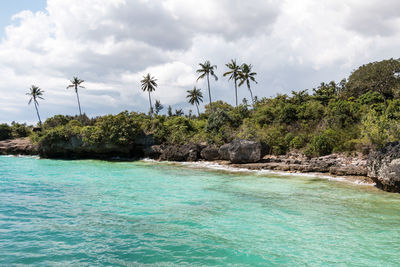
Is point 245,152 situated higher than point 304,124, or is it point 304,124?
point 304,124

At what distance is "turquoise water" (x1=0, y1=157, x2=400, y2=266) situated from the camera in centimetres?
741

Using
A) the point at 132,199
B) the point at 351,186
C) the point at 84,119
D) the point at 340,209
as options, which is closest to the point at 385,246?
the point at 340,209

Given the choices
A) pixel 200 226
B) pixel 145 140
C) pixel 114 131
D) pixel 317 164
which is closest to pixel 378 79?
pixel 317 164

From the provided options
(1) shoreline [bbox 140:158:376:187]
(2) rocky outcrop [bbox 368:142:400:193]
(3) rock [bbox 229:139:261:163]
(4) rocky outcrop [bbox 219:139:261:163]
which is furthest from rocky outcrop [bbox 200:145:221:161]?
(2) rocky outcrop [bbox 368:142:400:193]

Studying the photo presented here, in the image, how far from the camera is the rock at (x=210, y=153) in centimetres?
3319

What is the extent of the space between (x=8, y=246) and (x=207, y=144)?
29.6 meters

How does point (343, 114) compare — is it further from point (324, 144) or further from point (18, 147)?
point (18, 147)

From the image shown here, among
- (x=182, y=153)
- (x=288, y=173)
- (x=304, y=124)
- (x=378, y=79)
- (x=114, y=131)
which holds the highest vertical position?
(x=378, y=79)

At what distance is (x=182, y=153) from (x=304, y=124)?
16.7m

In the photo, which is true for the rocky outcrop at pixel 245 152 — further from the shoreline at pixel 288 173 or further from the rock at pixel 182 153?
the rock at pixel 182 153

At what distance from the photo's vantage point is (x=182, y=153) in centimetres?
3584

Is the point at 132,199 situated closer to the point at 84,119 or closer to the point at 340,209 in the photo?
the point at 340,209

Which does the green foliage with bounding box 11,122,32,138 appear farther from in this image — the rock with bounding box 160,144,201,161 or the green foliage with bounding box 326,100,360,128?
the green foliage with bounding box 326,100,360,128

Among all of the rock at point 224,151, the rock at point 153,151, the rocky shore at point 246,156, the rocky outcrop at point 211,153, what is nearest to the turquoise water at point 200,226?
the rocky shore at point 246,156
